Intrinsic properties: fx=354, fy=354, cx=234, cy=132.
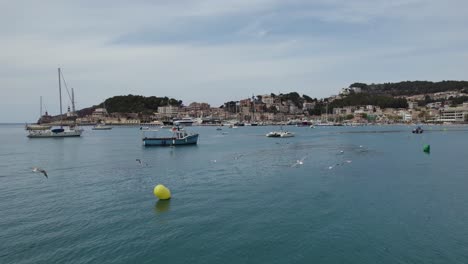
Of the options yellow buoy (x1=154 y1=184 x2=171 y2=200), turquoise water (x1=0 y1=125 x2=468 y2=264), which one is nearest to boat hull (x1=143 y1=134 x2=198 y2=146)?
turquoise water (x1=0 y1=125 x2=468 y2=264)

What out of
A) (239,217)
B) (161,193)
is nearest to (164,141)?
(161,193)

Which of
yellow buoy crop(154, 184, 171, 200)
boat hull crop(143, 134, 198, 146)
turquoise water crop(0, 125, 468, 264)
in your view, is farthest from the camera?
boat hull crop(143, 134, 198, 146)

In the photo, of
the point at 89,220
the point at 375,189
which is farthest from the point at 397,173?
the point at 89,220

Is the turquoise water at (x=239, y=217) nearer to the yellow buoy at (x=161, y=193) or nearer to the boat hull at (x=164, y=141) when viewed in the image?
the yellow buoy at (x=161, y=193)

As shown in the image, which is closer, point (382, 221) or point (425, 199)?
point (382, 221)

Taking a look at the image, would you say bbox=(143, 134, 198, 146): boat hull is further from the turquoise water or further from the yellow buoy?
the yellow buoy

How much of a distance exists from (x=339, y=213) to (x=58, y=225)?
1460 cm

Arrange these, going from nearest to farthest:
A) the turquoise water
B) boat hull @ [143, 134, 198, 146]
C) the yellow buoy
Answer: the turquoise water < the yellow buoy < boat hull @ [143, 134, 198, 146]

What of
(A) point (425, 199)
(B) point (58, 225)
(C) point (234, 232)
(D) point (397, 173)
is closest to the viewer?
(C) point (234, 232)

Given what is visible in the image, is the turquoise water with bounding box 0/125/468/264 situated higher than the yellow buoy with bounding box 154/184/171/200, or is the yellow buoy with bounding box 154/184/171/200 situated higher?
the yellow buoy with bounding box 154/184/171/200

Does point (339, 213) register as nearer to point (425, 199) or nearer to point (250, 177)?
point (425, 199)

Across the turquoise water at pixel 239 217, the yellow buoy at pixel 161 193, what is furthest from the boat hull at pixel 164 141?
the yellow buoy at pixel 161 193

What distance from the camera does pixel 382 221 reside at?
59.0ft

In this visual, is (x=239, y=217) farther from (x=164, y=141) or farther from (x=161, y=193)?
(x=164, y=141)
